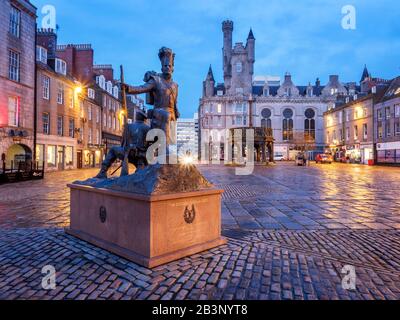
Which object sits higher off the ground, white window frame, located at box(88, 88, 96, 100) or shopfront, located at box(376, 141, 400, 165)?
white window frame, located at box(88, 88, 96, 100)

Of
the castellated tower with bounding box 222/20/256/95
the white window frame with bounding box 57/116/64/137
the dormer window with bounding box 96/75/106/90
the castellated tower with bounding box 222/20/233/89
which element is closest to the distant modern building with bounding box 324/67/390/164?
the castellated tower with bounding box 222/20/256/95

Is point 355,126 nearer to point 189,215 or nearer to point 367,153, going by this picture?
point 367,153

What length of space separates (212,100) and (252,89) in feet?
34.2

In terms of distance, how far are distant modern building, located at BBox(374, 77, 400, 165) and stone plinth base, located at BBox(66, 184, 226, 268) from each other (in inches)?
1571

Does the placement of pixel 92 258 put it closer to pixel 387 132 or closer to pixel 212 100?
pixel 387 132

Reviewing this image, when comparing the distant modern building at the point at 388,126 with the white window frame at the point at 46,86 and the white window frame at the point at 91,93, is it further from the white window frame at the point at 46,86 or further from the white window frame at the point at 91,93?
the white window frame at the point at 46,86

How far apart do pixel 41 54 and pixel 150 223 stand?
Answer: 27687 millimetres

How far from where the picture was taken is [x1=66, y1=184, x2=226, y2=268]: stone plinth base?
3.78 meters

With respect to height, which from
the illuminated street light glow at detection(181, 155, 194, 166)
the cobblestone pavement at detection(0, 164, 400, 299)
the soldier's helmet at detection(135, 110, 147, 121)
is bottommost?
the cobblestone pavement at detection(0, 164, 400, 299)

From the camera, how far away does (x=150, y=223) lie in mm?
3703

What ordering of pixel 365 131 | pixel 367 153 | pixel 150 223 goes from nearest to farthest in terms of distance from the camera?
pixel 150 223
pixel 367 153
pixel 365 131

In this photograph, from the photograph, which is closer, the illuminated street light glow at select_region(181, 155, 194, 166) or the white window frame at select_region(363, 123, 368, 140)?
the illuminated street light glow at select_region(181, 155, 194, 166)

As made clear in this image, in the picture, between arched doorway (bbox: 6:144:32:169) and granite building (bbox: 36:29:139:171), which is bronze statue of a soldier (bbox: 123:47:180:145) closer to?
arched doorway (bbox: 6:144:32:169)

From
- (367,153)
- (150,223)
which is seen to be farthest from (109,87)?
(150,223)
